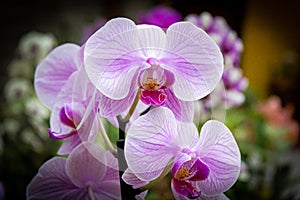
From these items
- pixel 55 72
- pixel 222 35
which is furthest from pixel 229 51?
pixel 55 72

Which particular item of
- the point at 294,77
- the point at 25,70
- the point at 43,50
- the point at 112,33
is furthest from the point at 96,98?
the point at 294,77

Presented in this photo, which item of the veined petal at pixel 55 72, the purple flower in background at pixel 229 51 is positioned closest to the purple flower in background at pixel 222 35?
the purple flower in background at pixel 229 51

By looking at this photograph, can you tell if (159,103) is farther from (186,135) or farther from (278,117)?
(278,117)

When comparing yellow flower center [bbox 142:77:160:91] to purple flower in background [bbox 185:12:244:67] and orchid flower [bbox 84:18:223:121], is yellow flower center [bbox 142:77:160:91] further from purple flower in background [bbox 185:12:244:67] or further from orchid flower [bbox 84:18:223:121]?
purple flower in background [bbox 185:12:244:67]

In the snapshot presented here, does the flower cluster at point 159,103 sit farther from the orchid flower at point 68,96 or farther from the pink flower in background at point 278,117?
the pink flower in background at point 278,117

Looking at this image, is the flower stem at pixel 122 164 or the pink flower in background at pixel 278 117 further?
the pink flower in background at pixel 278 117

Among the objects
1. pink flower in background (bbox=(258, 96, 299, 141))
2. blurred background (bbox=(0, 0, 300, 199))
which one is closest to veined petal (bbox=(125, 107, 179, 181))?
blurred background (bbox=(0, 0, 300, 199))
